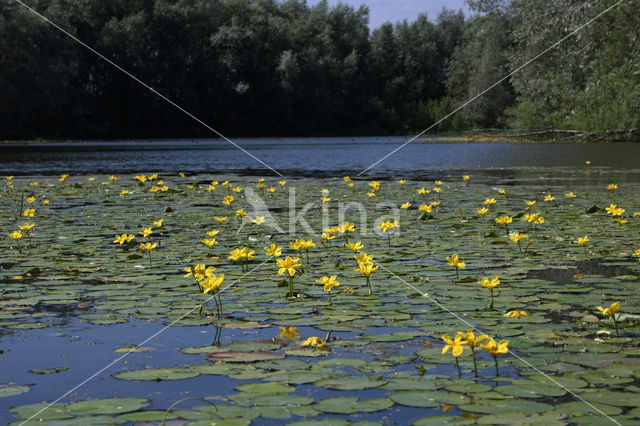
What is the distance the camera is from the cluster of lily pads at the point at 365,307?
2227 mm

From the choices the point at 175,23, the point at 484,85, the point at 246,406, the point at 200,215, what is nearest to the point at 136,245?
the point at 200,215

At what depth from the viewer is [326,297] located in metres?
3.73

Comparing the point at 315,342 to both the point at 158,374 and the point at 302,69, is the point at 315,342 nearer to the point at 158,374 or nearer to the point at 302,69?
the point at 158,374

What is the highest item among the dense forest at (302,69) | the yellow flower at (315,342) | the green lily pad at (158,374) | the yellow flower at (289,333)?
the dense forest at (302,69)

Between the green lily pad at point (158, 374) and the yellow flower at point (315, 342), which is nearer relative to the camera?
the green lily pad at point (158, 374)

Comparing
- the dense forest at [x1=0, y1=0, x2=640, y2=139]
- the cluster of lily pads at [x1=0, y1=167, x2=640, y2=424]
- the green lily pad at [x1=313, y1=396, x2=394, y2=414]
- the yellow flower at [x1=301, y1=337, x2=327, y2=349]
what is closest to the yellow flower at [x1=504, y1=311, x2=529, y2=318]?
the cluster of lily pads at [x1=0, y1=167, x2=640, y2=424]

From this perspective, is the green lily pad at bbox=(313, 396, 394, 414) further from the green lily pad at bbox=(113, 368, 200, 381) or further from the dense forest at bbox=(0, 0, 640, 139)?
the dense forest at bbox=(0, 0, 640, 139)

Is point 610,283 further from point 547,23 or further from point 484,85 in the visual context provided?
point 484,85

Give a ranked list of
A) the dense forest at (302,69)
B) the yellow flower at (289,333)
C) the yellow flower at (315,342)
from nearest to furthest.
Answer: the yellow flower at (315,342) → the yellow flower at (289,333) → the dense forest at (302,69)

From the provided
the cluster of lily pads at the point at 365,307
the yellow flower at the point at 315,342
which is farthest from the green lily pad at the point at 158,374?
the yellow flower at the point at 315,342

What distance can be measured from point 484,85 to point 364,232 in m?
39.9

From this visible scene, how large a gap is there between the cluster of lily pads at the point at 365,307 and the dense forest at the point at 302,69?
19.8 m

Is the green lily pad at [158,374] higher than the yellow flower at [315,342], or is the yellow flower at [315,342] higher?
the yellow flower at [315,342]

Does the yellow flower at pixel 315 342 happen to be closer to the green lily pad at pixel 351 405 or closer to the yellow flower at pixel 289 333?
the yellow flower at pixel 289 333
